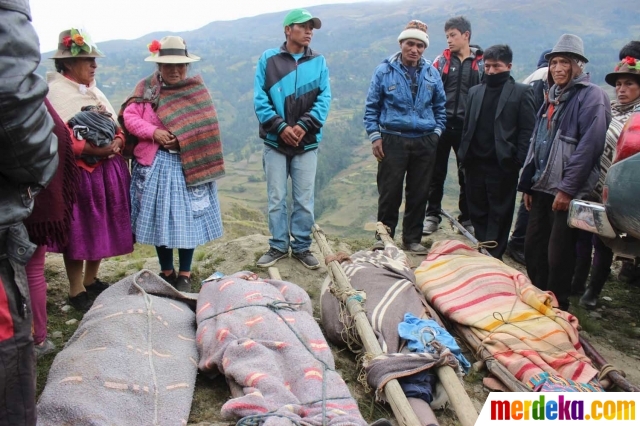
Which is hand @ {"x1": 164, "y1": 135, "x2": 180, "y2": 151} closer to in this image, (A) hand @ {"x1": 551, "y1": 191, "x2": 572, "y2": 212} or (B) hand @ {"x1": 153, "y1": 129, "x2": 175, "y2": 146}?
(B) hand @ {"x1": 153, "y1": 129, "x2": 175, "y2": 146}

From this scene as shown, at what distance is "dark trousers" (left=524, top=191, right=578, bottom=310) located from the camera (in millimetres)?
3984

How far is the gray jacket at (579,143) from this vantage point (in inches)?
149

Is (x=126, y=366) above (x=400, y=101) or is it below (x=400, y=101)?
below

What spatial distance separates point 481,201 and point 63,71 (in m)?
4.15

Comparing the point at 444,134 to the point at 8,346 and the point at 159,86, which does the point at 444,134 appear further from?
the point at 8,346

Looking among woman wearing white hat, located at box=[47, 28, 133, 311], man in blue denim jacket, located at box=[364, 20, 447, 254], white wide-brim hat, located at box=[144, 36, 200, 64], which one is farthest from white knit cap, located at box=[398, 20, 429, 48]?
woman wearing white hat, located at box=[47, 28, 133, 311]

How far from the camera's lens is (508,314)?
11.7 ft

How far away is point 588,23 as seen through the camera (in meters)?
119

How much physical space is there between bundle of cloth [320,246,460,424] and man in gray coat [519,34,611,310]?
1160 mm

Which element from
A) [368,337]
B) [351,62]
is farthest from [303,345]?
[351,62]

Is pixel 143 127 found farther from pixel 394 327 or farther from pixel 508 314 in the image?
pixel 508 314

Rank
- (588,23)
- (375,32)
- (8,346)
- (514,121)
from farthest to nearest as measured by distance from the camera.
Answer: (375,32) → (588,23) → (514,121) → (8,346)

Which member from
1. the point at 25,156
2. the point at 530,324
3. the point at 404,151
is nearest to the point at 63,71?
the point at 25,156

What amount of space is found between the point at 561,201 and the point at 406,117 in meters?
1.75
